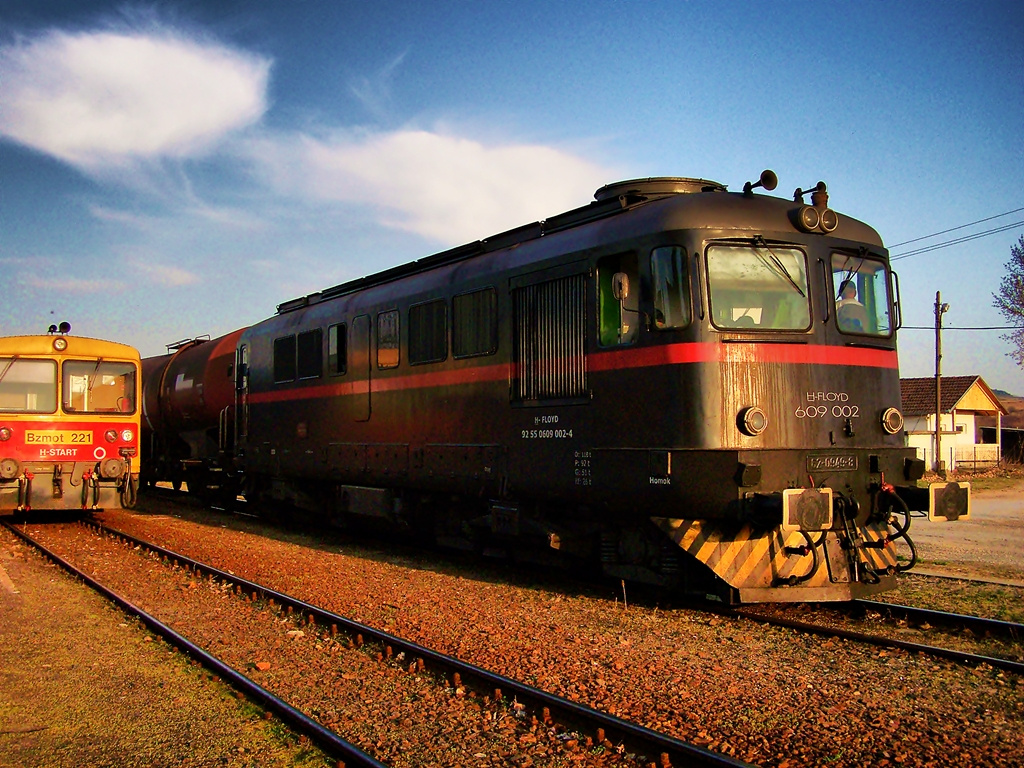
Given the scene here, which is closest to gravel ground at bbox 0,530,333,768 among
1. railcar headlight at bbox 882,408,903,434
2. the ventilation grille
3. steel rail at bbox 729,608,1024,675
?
the ventilation grille

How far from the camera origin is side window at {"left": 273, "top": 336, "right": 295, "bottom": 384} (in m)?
14.7

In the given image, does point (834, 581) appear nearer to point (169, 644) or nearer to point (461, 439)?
point (461, 439)

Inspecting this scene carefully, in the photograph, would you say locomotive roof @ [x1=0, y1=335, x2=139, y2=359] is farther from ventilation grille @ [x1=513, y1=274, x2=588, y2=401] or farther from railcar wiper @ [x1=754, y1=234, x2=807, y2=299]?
railcar wiper @ [x1=754, y1=234, x2=807, y2=299]

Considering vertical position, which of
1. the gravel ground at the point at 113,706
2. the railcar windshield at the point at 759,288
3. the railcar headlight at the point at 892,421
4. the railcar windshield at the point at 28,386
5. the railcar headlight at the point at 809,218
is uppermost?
the railcar headlight at the point at 809,218

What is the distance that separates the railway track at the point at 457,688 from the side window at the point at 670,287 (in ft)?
11.3

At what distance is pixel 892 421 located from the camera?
8359 millimetres

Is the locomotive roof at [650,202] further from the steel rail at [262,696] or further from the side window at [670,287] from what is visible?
the steel rail at [262,696]

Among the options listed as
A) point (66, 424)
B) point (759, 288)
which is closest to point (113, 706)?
point (759, 288)

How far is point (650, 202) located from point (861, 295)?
2245 millimetres

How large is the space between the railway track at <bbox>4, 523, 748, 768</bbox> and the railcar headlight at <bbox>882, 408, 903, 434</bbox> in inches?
180

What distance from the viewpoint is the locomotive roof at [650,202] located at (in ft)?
26.4

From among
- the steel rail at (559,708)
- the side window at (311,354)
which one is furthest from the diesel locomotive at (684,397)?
the side window at (311,354)

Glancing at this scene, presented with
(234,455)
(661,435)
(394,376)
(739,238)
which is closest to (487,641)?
(661,435)

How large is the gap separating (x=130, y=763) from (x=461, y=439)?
586 centimetres
